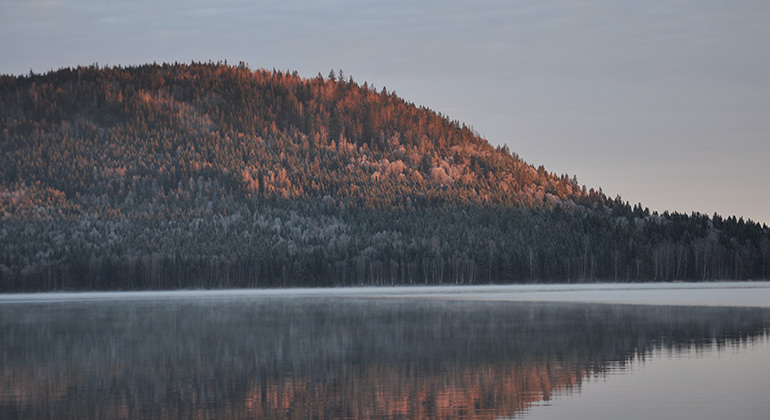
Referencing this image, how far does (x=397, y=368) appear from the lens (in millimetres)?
40906

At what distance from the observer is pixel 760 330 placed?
55156 mm

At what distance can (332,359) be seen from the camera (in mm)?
44625

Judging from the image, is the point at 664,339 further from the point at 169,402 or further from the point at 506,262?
the point at 506,262

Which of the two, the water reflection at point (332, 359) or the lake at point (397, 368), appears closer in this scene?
the lake at point (397, 368)

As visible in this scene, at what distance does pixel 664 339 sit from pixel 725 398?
61.6 feet

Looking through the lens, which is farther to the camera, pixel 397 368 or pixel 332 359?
pixel 332 359

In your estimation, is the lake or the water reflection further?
the water reflection

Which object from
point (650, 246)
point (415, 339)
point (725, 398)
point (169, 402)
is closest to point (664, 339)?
point (415, 339)

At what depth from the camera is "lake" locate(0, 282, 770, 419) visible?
31.8 metres

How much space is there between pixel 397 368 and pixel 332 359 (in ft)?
15.0

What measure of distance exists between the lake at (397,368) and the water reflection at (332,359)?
3.4 inches

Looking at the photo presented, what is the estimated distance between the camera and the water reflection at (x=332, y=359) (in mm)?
32844

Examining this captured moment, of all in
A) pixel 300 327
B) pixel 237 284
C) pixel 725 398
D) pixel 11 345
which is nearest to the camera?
pixel 725 398

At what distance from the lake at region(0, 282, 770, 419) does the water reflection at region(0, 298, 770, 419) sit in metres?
0.09
